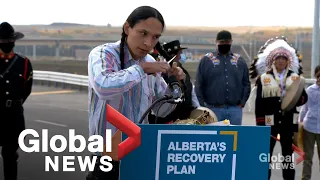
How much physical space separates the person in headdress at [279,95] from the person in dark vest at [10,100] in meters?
2.90

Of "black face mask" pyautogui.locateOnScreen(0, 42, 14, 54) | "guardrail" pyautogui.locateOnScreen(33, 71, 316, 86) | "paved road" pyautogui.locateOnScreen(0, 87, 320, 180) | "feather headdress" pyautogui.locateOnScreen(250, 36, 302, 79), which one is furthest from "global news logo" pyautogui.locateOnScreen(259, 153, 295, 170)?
"guardrail" pyautogui.locateOnScreen(33, 71, 316, 86)

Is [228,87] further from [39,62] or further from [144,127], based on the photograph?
[39,62]

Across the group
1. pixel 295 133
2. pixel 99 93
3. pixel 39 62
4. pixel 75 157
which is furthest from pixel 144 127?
pixel 39 62

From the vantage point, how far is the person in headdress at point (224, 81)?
7.46 metres

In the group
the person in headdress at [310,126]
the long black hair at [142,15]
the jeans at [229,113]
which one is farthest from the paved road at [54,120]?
the long black hair at [142,15]

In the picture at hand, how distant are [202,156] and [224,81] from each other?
476cm

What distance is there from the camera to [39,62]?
41.6 m

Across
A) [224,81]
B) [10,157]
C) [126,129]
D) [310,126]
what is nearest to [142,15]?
[126,129]

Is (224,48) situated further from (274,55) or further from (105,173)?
(105,173)

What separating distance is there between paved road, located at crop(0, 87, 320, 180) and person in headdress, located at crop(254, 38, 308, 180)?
2.77 ft

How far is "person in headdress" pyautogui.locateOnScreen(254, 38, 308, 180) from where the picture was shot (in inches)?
278

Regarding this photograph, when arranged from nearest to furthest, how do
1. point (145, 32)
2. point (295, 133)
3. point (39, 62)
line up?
point (145, 32), point (295, 133), point (39, 62)

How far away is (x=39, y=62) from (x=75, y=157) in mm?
33803

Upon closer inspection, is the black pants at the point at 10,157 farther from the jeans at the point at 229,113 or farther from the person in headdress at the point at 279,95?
the person in headdress at the point at 279,95
